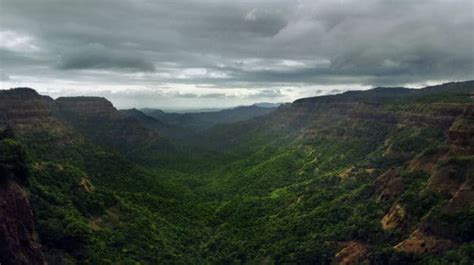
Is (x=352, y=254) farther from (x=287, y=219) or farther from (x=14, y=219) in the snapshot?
(x=14, y=219)

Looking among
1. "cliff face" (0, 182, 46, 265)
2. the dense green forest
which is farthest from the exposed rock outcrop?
"cliff face" (0, 182, 46, 265)

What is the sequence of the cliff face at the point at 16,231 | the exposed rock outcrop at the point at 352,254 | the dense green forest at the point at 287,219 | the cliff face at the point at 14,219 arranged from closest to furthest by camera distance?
the cliff face at the point at 16,231, the cliff face at the point at 14,219, the dense green forest at the point at 287,219, the exposed rock outcrop at the point at 352,254

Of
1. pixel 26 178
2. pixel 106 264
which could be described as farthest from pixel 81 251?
pixel 26 178

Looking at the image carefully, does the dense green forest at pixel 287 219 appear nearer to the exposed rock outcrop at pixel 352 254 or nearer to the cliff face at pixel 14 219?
the exposed rock outcrop at pixel 352 254

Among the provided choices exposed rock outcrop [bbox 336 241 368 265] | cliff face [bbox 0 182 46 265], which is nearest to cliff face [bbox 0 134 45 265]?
cliff face [bbox 0 182 46 265]

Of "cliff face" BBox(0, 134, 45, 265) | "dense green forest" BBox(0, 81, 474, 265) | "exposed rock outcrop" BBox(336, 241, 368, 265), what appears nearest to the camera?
"cliff face" BBox(0, 134, 45, 265)

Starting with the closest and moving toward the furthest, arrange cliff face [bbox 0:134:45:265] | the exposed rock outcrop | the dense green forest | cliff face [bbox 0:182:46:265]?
cliff face [bbox 0:182:46:265] < cliff face [bbox 0:134:45:265] < the dense green forest < the exposed rock outcrop

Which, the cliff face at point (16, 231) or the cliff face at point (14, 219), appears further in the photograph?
the cliff face at point (14, 219)

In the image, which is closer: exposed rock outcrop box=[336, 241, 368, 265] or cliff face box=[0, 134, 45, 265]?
cliff face box=[0, 134, 45, 265]

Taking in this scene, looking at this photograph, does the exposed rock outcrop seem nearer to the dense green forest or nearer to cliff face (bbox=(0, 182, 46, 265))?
the dense green forest

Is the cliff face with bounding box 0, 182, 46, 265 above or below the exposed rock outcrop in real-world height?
above

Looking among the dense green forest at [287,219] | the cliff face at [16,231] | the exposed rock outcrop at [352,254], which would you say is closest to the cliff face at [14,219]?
the cliff face at [16,231]

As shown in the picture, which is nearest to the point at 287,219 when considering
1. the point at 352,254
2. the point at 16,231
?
the point at 352,254
